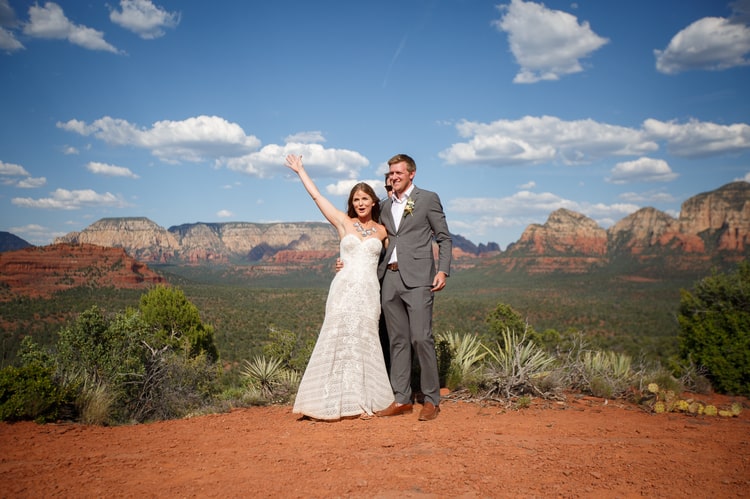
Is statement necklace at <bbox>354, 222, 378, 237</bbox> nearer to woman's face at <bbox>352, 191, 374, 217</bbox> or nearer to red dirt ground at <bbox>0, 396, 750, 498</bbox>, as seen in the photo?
woman's face at <bbox>352, 191, 374, 217</bbox>

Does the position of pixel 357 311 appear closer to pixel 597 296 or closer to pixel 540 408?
pixel 540 408

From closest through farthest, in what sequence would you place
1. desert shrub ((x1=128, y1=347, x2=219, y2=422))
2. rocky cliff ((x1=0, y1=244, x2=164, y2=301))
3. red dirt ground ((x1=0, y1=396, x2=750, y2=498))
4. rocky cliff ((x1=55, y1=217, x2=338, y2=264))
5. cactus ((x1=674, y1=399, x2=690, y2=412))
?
red dirt ground ((x1=0, y1=396, x2=750, y2=498)), cactus ((x1=674, y1=399, x2=690, y2=412)), desert shrub ((x1=128, y1=347, x2=219, y2=422)), rocky cliff ((x1=0, y1=244, x2=164, y2=301)), rocky cliff ((x1=55, y1=217, x2=338, y2=264))

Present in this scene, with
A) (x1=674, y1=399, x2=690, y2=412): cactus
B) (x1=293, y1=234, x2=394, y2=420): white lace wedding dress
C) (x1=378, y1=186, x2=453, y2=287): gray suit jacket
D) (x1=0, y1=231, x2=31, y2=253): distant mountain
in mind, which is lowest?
(x1=674, y1=399, x2=690, y2=412): cactus

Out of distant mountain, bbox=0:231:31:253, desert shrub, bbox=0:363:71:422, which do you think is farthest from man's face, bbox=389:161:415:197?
distant mountain, bbox=0:231:31:253

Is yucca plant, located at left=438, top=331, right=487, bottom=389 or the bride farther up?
the bride

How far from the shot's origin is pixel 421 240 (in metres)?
4.87

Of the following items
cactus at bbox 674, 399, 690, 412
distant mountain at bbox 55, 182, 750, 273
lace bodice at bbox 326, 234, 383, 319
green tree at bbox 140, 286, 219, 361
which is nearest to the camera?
lace bodice at bbox 326, 234, 383, 319

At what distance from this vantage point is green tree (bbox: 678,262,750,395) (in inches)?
472

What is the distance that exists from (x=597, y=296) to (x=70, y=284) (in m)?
55.1

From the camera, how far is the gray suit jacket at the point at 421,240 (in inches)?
188

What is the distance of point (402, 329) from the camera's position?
16.0 ft

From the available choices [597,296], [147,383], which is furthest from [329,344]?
[597,296]

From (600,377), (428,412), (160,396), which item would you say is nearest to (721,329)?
(600,377)

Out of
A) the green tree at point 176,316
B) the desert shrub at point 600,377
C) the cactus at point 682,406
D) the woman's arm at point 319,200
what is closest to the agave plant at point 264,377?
the woman's arm at point 319,200
